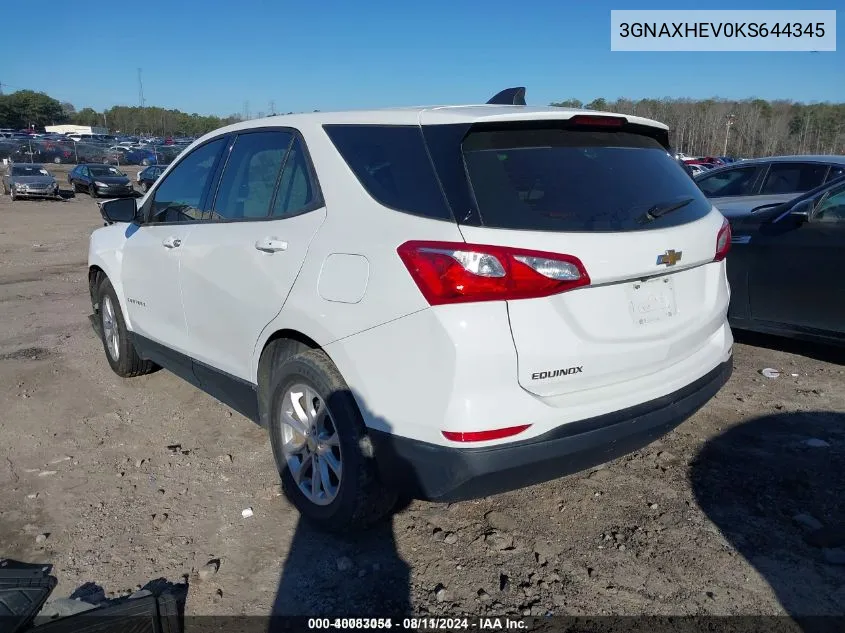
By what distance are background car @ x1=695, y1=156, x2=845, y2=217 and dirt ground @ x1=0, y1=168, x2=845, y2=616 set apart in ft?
10.2

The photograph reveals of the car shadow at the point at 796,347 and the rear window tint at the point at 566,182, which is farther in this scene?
the car shadow at the point at 796,347

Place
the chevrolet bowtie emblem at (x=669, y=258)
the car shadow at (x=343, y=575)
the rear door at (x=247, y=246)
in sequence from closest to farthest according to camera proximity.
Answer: the car shadow at (x=343, y=575), the chevrolet bowtie emblem at (x=669, y=258), the rear door at (x=247, y=246)

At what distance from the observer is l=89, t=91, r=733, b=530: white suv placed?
2.45 meters

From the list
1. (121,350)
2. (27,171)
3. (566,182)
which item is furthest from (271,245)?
(27,171)

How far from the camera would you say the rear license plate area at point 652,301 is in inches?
107

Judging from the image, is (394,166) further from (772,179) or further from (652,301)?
(772,179)

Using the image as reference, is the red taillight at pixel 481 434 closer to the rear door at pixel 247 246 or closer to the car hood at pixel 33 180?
the rear door at pixel 247 246

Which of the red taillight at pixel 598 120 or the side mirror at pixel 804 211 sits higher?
the red taillight at pixel 598 120

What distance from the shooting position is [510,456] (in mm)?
2494

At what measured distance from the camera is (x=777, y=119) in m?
73.6

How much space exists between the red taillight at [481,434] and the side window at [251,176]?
5.02 feet

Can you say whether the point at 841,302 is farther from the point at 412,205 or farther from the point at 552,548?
the point at 412,205

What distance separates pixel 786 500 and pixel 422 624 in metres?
1.95

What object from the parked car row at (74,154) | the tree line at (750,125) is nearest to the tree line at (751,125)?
the tree line at (750,125)
